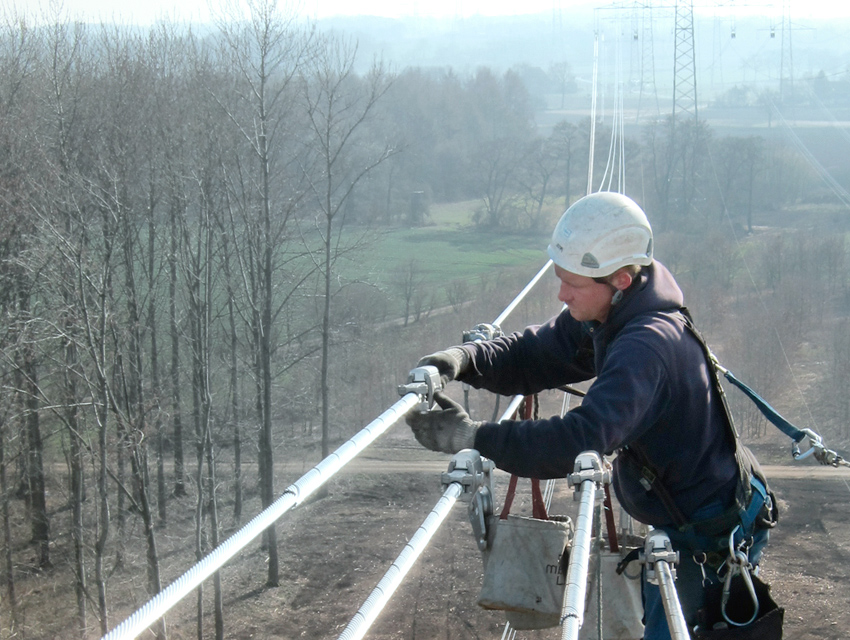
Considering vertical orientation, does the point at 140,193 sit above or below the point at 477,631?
above

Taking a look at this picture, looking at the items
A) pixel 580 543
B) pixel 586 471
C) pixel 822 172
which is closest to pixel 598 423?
pixel 586 471

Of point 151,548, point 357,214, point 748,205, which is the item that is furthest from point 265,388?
point 748,205

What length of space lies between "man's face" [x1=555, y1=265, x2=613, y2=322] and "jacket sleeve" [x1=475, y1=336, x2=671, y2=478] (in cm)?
34

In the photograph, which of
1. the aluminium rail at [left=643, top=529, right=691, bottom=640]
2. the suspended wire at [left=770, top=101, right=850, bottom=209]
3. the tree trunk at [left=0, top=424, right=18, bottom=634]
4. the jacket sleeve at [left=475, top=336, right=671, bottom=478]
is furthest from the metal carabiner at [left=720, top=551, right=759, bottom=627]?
the suspended wire at [left=770, top=101, right=850, bottom=209]

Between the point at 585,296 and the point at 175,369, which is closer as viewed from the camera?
the point at 585,296

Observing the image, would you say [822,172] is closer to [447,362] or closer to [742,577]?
[742,577]

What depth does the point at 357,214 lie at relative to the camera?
42.4 m

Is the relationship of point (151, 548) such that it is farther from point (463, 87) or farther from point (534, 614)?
point (463, 87)

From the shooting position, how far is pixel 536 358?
3.22 meters

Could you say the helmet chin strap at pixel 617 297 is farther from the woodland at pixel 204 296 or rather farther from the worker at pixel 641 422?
the woodland at pixel 204 296

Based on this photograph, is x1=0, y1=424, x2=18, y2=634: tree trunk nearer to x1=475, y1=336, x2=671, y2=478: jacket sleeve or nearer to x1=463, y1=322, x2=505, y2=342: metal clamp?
x1=463, y1=322, x2=505, y2=342: metal clamp

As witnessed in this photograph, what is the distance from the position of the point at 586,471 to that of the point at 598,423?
13 cm

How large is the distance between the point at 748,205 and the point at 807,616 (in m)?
29.8

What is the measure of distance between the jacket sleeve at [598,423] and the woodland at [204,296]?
13.3 metres
